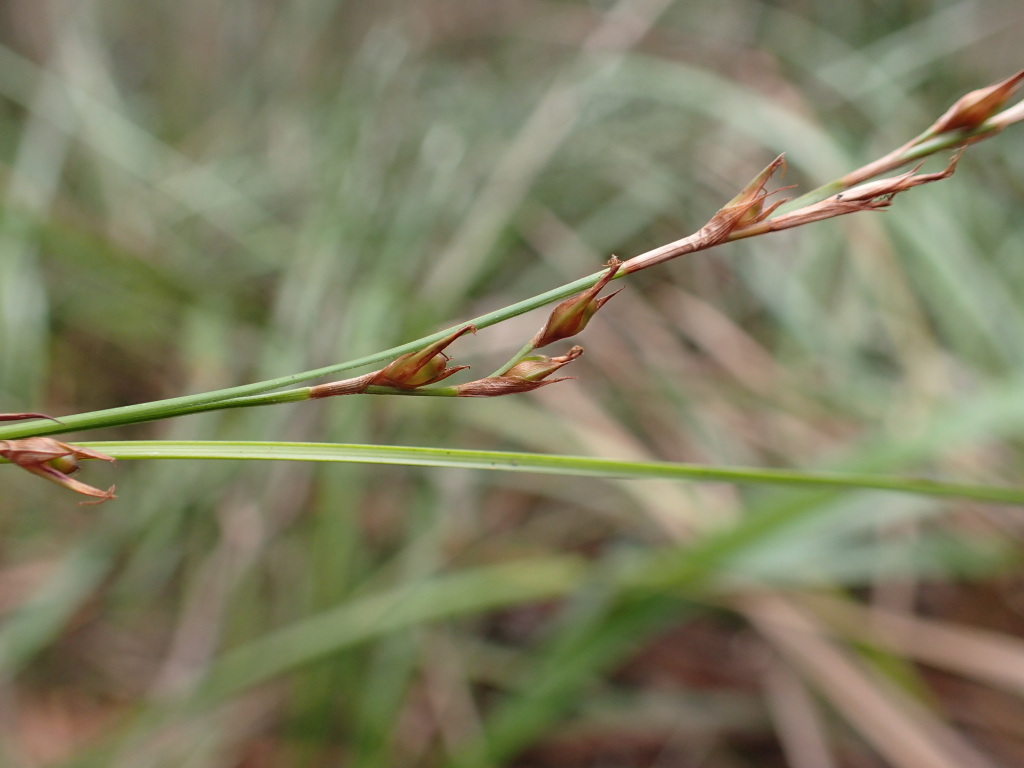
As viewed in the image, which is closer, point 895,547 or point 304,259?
point 895,547

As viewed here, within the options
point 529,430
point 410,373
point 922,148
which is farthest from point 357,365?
point 529,430

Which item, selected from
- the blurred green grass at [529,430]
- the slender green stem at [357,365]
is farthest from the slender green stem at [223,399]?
the blurred green grass at [529,430]

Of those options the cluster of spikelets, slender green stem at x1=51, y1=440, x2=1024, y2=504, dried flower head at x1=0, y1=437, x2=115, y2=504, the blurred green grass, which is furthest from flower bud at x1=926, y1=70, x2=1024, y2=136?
the blurred green grass

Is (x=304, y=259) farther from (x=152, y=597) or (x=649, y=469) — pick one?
(x=649, y=469)

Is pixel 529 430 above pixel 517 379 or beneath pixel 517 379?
above

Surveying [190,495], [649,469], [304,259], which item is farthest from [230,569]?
[649,469]

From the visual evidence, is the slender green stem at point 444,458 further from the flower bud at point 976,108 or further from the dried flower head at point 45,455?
the flower bud at point 976,108

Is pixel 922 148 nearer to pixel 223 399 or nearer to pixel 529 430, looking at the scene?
pixel 223 399
